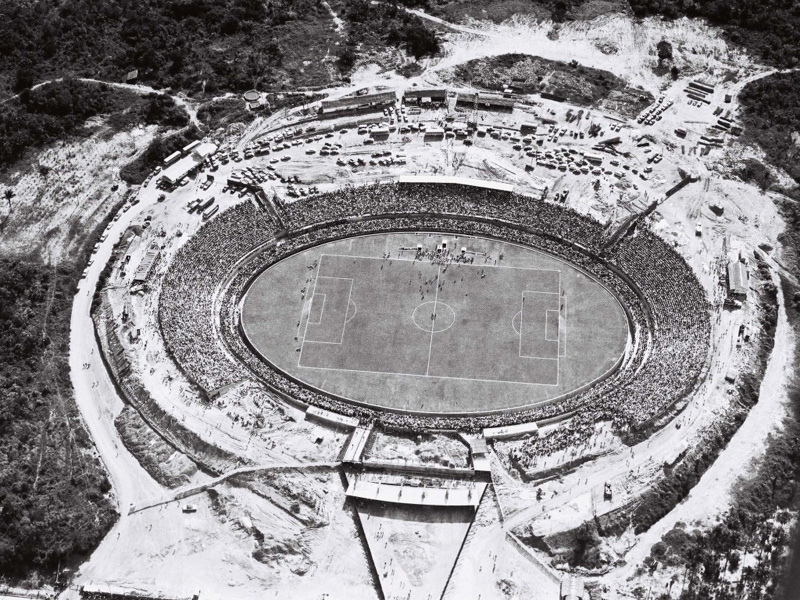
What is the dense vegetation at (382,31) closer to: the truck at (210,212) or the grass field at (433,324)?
the truck at (210,212)

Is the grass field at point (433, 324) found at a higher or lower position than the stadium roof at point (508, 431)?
higher

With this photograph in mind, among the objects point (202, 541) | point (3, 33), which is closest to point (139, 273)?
point (202, 541)

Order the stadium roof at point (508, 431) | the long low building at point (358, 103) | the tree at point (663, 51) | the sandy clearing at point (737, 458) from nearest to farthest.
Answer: the sandy clearing at point (737, 458) → the stadium roof at point (508, 431) → the long low building at point (358, 103) → the tree at point (663, 51)

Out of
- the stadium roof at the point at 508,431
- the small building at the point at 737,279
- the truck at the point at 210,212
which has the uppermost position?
the truck at the point at 210,212

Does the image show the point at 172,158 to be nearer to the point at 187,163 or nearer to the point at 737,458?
the point at 187,163

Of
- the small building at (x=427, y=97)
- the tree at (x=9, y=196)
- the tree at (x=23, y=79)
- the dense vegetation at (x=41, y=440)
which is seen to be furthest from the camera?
the tree at (x=23, y=79)

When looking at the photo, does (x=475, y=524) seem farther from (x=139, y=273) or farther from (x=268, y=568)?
(x=139, y=273)

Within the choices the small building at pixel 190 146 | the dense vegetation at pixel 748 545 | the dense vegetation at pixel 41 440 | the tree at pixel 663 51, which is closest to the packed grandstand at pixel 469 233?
the dense vegetation at pixel 748 545

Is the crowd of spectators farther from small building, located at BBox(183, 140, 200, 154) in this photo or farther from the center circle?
the center circle
